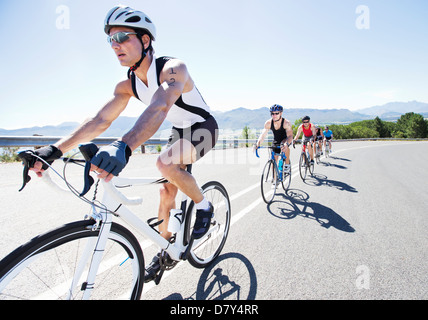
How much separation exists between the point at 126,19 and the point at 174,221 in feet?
5.91

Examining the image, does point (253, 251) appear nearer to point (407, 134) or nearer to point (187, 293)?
point (187, 293)

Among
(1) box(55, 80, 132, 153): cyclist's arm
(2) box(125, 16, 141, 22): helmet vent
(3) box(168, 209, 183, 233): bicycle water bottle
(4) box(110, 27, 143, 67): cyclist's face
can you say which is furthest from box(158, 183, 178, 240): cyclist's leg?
(2) box(125, 16, 141, 22): helmet vent

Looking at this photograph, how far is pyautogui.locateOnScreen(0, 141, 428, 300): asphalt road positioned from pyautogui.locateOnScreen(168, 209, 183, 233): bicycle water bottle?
22.9 inches

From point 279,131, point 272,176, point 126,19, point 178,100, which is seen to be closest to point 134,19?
point 126,19

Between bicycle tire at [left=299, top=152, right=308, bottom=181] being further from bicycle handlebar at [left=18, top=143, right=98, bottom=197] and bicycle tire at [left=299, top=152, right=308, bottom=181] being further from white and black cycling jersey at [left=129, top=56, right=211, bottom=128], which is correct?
bicycle handlebar at [left=18, top=143, right=98, bottom=197]

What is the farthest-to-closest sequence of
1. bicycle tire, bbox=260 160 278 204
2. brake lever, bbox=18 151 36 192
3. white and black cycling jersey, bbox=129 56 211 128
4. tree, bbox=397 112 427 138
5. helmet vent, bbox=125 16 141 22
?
tree, bbox=397 112 427 138, bicycle tire, bbox=260 160 278 204, white and black cycling jersey, bbox=129 56 211 128, helmet vent, bbox=125 16 141 22, brake lever, bbox=18 151 36 192

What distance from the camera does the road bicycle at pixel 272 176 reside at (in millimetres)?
5022

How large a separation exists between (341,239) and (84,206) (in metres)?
4.29

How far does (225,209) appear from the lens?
325 cm

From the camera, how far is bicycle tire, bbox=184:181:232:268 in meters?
2.46

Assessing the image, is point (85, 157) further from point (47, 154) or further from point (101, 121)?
point (101, 121)
